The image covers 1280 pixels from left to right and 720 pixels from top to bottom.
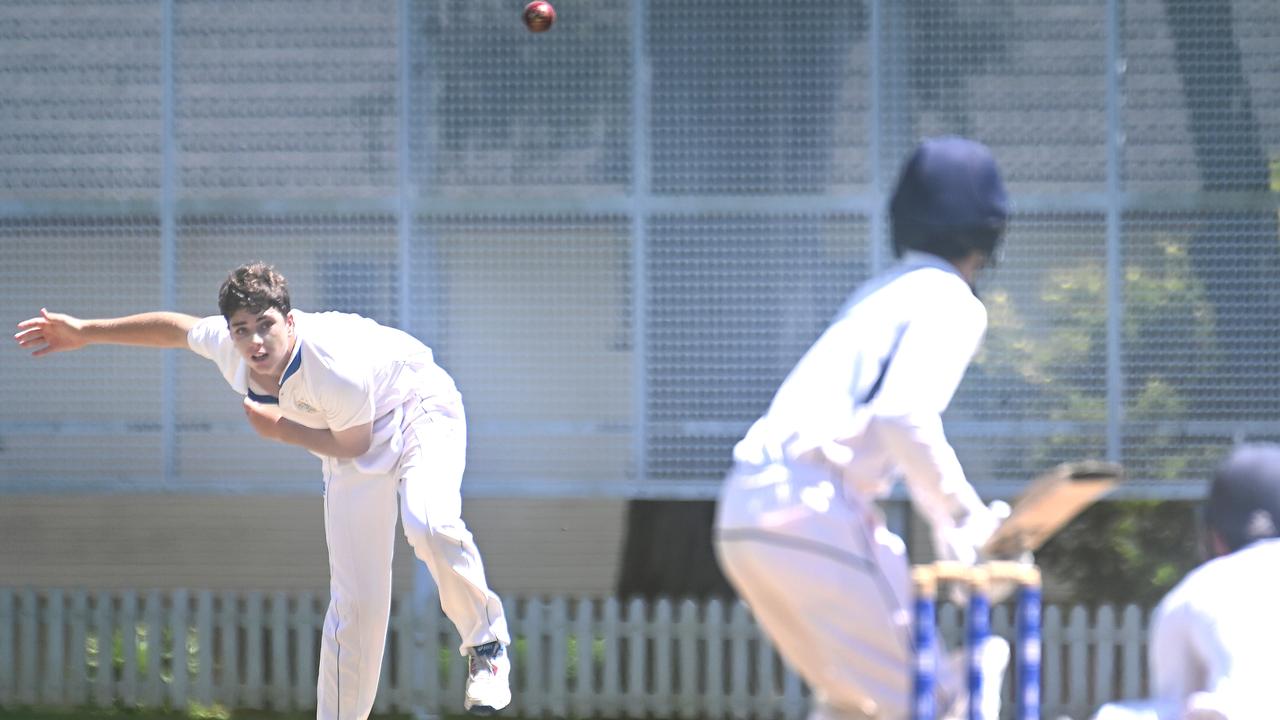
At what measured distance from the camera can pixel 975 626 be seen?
3.46 m

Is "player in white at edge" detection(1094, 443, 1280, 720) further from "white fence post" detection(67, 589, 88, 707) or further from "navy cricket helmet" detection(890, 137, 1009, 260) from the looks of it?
"white fence post" detection(67, 589, 88, 707)

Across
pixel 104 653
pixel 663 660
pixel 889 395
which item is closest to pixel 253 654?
pixel 104 653

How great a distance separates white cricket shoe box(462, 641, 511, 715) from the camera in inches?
219

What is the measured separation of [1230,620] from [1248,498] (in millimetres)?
336

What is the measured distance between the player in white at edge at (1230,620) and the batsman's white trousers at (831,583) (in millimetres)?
467

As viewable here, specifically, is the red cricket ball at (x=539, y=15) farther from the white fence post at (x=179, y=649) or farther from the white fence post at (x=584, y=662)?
the white fence post at (x=179, y=649)

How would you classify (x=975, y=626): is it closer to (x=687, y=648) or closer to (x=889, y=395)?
(x=889, y=395)

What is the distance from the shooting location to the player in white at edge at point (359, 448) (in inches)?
208

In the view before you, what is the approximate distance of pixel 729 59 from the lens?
760 centimetres

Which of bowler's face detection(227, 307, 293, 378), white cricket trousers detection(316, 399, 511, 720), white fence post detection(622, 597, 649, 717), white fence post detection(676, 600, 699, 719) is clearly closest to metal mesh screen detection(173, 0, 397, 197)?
white fence post detection(622, 597, 649, 717)

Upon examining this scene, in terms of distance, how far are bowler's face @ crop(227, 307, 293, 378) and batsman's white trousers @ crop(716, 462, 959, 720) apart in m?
2.00

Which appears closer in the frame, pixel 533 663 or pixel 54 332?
pixel 54 332

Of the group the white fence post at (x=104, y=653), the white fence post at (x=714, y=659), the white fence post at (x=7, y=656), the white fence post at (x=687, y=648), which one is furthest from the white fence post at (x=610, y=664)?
the white fence post at (x=7, y=656)

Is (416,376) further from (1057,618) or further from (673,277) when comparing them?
(1057,618)
